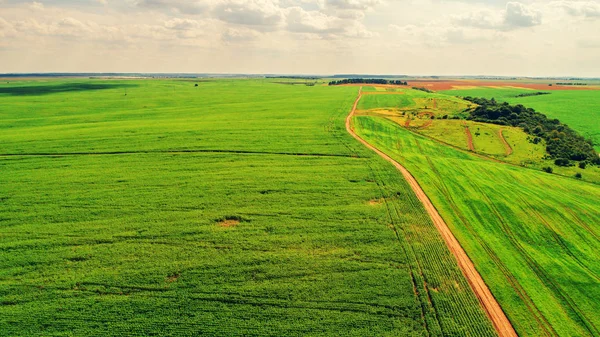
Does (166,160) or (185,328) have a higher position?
(166,160)

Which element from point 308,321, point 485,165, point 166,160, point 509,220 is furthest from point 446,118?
point 308,321

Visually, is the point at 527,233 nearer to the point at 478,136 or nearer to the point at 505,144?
the point at 505,144

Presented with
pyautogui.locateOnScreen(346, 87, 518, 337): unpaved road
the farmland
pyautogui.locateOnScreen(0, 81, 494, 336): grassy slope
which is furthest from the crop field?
pyautogui.locateOnScreen(346, 87, 518, 337): unpaved road

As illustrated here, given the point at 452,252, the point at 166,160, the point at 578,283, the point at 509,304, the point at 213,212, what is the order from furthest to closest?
the point at 166,160
the point at 213,212
the point at 452,252
the point at 578,283
the point at 509,304

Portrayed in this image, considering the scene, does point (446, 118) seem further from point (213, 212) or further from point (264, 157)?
point (213, 212)

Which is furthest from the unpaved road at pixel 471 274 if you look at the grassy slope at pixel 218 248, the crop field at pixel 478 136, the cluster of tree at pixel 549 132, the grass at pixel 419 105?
the grass at pixel 419 105

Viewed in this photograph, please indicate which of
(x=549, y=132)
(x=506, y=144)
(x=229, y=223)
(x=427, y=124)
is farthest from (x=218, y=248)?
(x=549, y=132)

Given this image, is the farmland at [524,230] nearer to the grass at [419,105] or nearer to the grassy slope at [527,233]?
the grassy slope at [527,233]
